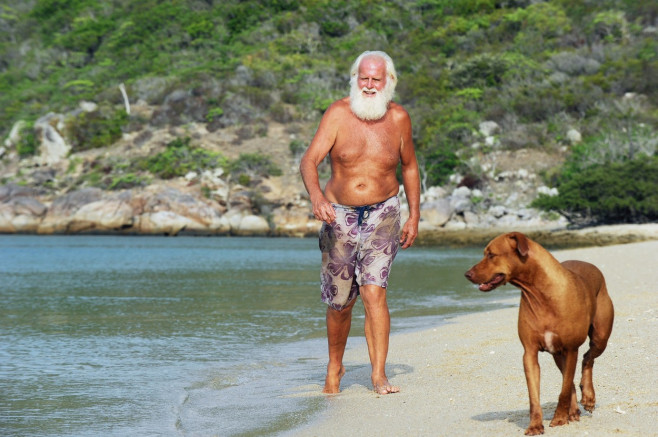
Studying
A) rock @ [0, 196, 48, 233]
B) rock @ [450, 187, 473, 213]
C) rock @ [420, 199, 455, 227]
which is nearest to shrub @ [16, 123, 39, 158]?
rock @ [0, 196, 48, 233]

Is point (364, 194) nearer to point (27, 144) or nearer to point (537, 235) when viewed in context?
point (537, 235)

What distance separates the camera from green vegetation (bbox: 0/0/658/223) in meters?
50.3

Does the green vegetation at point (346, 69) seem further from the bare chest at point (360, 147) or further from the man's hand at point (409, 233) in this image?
the bare chest at point (360, 147)

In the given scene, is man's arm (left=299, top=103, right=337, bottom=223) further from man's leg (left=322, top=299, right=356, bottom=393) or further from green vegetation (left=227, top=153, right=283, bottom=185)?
green vegetation (left=227, top=153, right=283, bottom=185)

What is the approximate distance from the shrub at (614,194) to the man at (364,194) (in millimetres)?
28987

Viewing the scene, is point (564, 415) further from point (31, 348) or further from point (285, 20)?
point (285, 20)

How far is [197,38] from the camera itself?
76.4m

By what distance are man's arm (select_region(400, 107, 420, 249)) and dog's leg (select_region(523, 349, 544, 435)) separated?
1713mm

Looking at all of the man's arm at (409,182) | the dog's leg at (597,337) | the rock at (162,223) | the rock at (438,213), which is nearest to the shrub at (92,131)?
the rock at (162,223)

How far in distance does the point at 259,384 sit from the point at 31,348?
3129 mm

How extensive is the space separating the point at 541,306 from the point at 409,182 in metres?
2.01

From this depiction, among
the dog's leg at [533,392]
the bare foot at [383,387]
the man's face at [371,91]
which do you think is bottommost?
the bare foot at [383,387]

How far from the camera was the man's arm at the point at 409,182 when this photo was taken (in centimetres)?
539

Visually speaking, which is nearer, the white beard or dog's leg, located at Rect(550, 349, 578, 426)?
dog's leg, located at Rect(550, 349, 578, 426)
